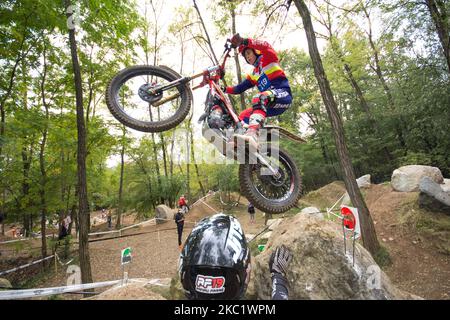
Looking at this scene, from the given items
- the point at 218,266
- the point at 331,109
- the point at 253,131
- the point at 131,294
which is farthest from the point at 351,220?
the point at 331,109

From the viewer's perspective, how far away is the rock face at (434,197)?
9430 millimetres

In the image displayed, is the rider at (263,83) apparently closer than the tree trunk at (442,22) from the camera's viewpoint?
Yes

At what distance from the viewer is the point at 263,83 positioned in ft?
13.2

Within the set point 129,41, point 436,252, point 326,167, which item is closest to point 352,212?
point 436,252

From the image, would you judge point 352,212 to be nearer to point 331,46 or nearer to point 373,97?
point 331,46

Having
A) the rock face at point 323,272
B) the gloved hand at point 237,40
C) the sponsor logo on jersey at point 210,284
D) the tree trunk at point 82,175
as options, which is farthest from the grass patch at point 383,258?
the tree trunk at point 82,175

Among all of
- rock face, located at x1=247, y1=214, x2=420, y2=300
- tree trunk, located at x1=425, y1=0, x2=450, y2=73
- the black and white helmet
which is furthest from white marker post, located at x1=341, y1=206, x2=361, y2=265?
tree trunk, located at x1=425, y1=0, x2=450, y2=73

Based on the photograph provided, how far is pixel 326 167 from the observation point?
25.0 metres

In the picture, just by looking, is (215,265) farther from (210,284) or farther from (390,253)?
(390,253)

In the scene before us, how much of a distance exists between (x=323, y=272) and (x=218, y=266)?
1.96 m

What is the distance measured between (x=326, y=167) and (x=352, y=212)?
22.7 meters

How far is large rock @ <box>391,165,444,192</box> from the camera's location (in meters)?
12.1

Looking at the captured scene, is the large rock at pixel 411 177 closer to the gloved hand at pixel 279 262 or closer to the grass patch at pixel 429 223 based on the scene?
the grass patch at pixel 429 223

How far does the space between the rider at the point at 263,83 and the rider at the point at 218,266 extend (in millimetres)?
1391
